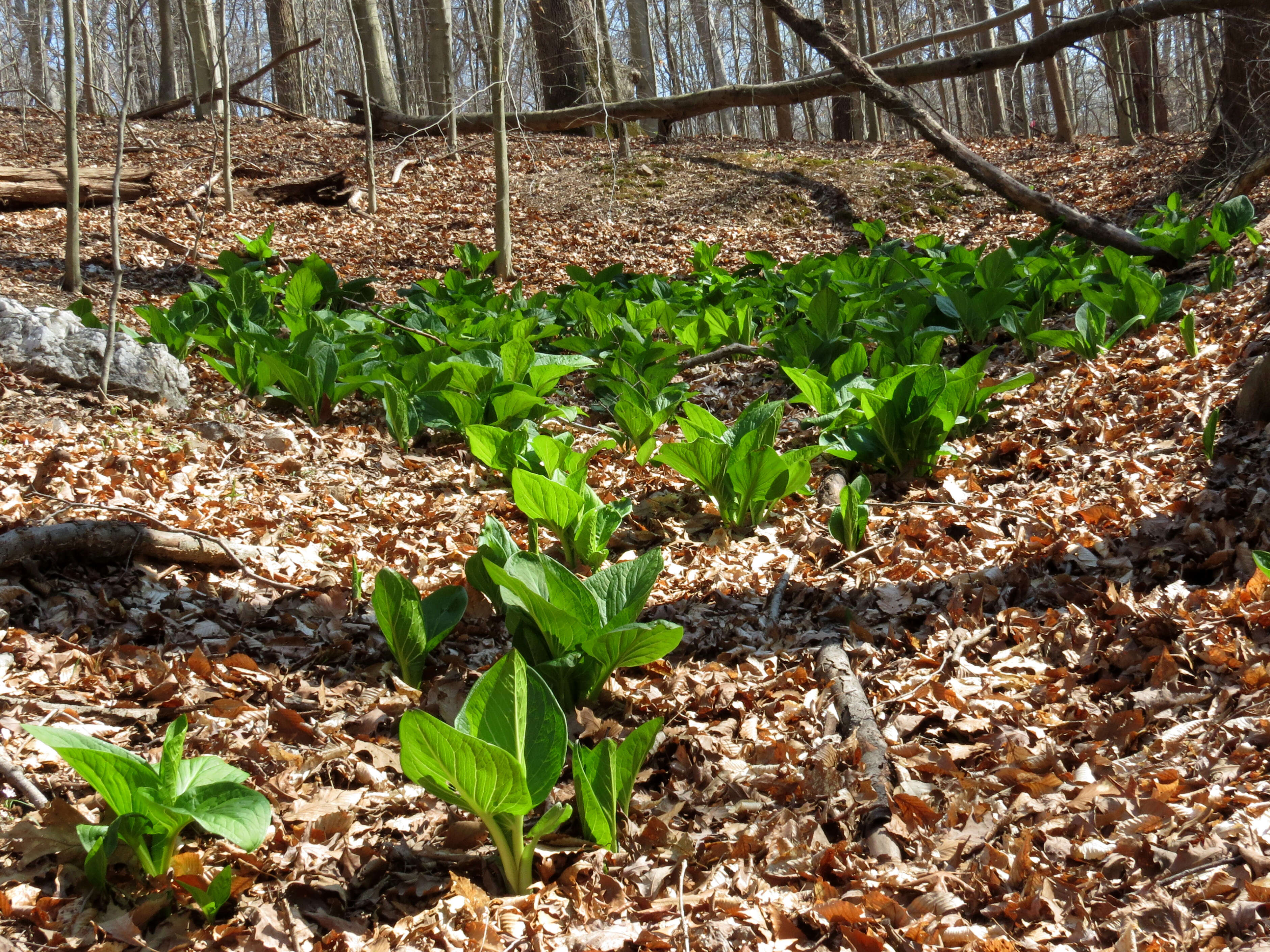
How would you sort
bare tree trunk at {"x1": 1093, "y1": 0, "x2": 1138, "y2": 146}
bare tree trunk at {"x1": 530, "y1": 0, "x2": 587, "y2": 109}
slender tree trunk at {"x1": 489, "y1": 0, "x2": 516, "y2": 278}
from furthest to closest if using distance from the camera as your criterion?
bare tree trunk at {"x1": 530, "y1": 0, "x2": 587, "y2": 109}, bare tree trunk at {"x1": 1093, "y1": 0, "x2": 1138, "y2": 146}, slender tree trunk at {"x1": 489, "y1": 0, "x2": 516, "y2": 278}

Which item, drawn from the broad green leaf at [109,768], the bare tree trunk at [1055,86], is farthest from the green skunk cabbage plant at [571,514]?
the bare tree trunk at [1055,86]

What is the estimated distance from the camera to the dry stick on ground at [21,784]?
1.75 metres

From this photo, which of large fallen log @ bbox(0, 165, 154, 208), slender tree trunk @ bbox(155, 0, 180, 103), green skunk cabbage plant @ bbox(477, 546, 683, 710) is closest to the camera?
green skunk cabbage plant @ bbox(477, 546, 683, 710)

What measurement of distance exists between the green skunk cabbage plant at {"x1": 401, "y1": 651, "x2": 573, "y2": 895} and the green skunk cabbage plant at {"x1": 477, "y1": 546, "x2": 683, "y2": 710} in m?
0.38

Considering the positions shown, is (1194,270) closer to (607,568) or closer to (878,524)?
(878,524)

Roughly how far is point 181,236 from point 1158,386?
8.29m

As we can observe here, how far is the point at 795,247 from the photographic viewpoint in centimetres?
930

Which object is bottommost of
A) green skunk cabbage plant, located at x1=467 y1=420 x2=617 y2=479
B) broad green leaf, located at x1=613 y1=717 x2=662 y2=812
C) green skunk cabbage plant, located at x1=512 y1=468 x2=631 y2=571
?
broad green leaf, located at x1=613 y1=717 x2=662 y2=812

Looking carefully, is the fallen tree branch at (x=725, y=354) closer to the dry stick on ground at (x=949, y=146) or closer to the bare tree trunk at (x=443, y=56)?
the dry stick on ground at (x=949, y=146)

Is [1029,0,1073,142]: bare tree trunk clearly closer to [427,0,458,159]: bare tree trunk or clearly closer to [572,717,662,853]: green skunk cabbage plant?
[427,0,458,159]: bare tree trunk

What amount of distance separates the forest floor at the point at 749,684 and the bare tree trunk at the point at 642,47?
41.3ft

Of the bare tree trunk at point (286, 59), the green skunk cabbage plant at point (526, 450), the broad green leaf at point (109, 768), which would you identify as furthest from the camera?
the bare tree trunk at point (286, 59)

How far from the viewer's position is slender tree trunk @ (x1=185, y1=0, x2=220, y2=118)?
37.5 ft

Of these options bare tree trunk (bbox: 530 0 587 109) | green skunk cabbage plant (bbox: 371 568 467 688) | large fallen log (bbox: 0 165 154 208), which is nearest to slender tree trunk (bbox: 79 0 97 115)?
large fallen log (bbox: 0 165 154 208)
